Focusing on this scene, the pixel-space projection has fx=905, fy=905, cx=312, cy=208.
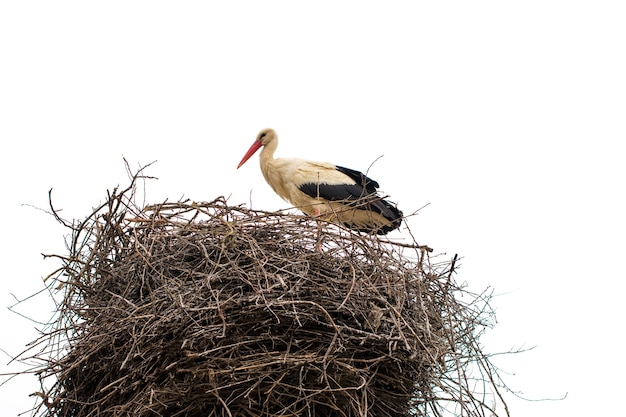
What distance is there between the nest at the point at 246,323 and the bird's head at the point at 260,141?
5.37ft

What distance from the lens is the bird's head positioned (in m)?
5.61

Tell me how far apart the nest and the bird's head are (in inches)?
64.5

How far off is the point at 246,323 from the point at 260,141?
2.28 metres

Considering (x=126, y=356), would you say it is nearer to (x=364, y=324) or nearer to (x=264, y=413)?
(x=264, y=413)

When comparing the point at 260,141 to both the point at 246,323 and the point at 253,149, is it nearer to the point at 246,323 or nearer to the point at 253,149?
the point at 253,149

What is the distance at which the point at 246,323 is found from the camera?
354 cm

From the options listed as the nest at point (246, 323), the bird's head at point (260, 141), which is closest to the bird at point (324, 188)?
the bird's head at point (260, 141)

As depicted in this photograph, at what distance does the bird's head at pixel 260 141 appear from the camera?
221 inches

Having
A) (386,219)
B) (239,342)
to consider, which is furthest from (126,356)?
(386,219)

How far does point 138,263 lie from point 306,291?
2.43 ft

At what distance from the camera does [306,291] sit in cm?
366

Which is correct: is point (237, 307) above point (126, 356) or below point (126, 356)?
above

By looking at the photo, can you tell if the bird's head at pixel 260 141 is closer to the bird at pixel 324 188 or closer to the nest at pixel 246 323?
the bird at pixel 324 188

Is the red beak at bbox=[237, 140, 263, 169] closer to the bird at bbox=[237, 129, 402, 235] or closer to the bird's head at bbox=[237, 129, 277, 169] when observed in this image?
the bird's head at bbox=[237, 129, 277, 169]
